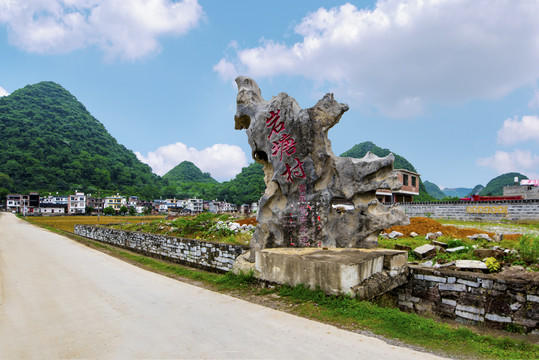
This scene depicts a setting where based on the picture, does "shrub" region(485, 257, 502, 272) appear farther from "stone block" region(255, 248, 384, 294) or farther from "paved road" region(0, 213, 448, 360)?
"paved road" region(0, 213, 448, 360)

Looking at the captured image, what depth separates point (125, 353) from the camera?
3.32 meters

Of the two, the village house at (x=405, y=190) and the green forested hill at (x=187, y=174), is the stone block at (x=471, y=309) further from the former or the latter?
the green forested hill at (x=187, y=174)

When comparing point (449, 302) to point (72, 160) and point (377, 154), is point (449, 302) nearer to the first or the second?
point (377, 154)

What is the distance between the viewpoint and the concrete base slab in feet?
15.8

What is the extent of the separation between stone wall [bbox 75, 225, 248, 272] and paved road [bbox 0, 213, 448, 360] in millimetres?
2123

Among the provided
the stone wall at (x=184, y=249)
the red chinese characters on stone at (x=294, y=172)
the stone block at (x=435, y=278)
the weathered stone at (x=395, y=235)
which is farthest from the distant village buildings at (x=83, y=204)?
the stone block at (x=435, y=278)

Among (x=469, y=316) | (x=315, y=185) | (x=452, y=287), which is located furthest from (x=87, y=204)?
(x=469, y=316)

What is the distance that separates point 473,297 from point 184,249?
8277 millimetres

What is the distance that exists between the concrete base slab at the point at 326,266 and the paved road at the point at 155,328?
0.87m

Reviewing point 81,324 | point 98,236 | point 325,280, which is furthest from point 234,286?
point 98,236

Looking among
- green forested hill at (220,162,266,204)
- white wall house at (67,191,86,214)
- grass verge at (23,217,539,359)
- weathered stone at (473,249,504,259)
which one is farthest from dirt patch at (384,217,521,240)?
white wall house at (67,191,86,214)

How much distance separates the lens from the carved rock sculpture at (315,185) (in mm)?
6430

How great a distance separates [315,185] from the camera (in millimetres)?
6812

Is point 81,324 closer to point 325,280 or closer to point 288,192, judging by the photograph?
point 325,280
